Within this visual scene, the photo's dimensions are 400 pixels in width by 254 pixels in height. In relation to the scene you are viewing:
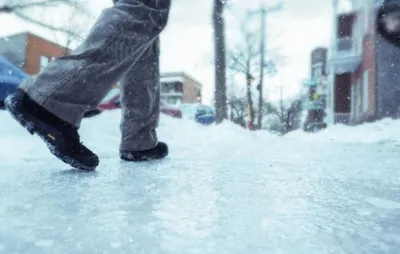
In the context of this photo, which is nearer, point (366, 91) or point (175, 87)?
point (366, 91)

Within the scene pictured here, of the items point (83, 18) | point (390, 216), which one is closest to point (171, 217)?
point (390, 216)

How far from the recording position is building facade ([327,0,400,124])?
9.39 metres

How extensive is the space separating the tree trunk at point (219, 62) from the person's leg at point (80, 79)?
6375 millimetres

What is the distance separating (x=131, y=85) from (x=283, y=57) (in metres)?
18.0

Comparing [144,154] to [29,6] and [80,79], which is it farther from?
[29,6]

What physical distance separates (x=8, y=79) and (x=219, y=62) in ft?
16.4

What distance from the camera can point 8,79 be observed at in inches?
139

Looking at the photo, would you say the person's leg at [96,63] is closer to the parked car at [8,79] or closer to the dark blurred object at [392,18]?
the dark blurred object at [392,18]

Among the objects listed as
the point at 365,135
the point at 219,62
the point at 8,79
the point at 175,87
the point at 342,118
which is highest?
the point at 175,87

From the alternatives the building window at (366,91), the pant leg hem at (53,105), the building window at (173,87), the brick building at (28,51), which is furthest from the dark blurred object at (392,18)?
the building window at (173,87)

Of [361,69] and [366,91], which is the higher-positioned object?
[361,69]

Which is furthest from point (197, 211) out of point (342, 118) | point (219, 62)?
point (342, 118)

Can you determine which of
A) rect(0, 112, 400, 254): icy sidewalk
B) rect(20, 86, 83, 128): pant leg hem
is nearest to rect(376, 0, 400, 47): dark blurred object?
rect(0, 112, 400, 254): icy sidewalk

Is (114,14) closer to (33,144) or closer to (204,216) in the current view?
(204,216)
